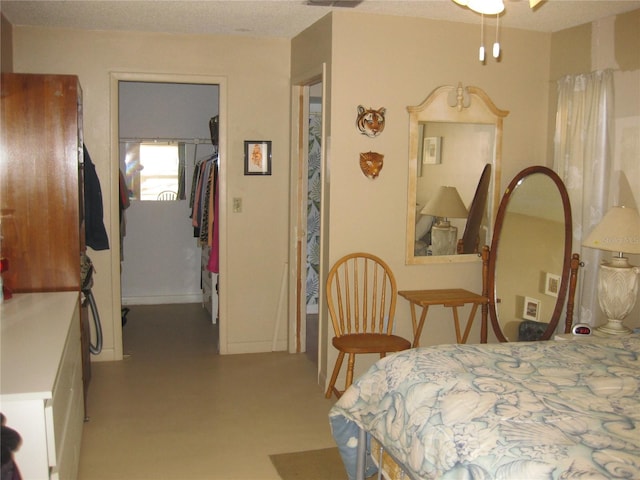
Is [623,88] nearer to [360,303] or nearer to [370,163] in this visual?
[370,163]

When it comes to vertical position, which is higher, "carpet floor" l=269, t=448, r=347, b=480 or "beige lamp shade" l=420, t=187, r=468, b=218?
"beige lamp shade" l=420, t=187, r=468, b=218

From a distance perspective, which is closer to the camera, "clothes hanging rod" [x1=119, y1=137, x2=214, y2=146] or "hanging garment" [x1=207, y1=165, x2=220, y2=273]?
"hanging garment" [x1=207, y1=165, x2=220, y2=273]

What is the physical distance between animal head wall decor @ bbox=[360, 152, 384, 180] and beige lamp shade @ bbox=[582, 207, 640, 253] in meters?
1.37

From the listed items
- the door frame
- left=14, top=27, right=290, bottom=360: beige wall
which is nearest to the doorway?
the door frame

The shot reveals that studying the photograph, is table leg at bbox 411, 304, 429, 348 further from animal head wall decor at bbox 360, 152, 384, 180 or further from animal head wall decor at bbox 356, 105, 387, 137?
animal head wall decor at bbox 356, 105, 387, 137

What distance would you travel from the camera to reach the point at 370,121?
392 cm

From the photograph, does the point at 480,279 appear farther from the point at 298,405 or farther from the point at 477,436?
the point at 477,436

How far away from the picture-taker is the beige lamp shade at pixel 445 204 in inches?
163

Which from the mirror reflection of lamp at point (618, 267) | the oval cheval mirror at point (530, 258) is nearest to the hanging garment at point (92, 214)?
the oval cheval mirror at point (530, 258)

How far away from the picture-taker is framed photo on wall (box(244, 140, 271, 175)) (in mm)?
4754

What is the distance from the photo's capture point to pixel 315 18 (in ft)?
13.2

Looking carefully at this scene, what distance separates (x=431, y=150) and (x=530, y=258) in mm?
1003

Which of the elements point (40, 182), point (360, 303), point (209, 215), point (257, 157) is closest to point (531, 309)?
point (360, 303)

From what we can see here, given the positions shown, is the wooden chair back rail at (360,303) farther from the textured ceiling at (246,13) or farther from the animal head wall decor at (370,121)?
the textured ceiling at (246,13)
